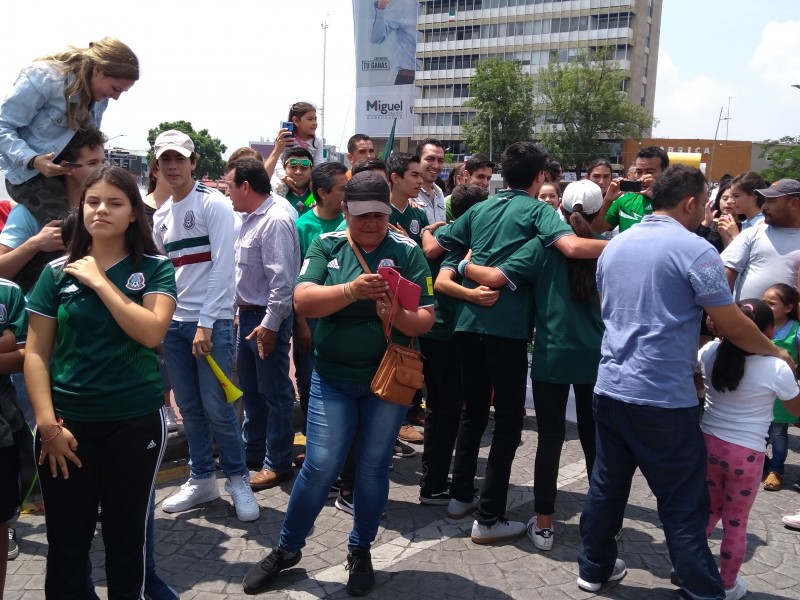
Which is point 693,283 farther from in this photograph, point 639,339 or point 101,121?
point 101,121

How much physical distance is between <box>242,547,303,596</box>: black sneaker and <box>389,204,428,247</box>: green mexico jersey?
238cm

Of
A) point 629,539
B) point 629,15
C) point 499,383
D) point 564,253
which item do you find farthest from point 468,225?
point 629,15

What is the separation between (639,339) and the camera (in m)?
3.43

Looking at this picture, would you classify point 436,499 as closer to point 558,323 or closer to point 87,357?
point 558,323

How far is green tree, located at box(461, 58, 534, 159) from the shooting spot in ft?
208

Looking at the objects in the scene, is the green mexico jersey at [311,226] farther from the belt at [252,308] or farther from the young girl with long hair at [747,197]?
the young girl with long hair at [747,197]

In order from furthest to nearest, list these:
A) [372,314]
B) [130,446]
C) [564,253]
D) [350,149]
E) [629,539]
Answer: [350,149] < [629,539] < [564,253] < [372,314] < [130,446]

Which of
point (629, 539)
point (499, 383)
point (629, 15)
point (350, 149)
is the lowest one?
point (629, 539)

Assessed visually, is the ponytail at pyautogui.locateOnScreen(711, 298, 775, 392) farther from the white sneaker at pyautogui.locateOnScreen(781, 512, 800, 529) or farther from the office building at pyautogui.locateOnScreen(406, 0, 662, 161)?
the office building at pyautogui.locateOnScreen(406, 0, 662, 161)

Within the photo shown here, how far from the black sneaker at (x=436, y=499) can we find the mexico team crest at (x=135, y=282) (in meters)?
2.63

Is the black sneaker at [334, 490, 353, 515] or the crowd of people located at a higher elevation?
the crowd of people

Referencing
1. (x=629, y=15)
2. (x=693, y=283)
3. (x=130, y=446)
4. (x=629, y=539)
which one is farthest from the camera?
(x=629, y=15)

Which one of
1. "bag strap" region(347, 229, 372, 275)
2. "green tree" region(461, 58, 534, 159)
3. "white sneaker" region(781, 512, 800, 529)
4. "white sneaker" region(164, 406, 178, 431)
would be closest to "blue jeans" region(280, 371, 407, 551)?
"bag strap" region(347, 229, 372, 275)

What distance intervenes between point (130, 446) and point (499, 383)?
2.15m
